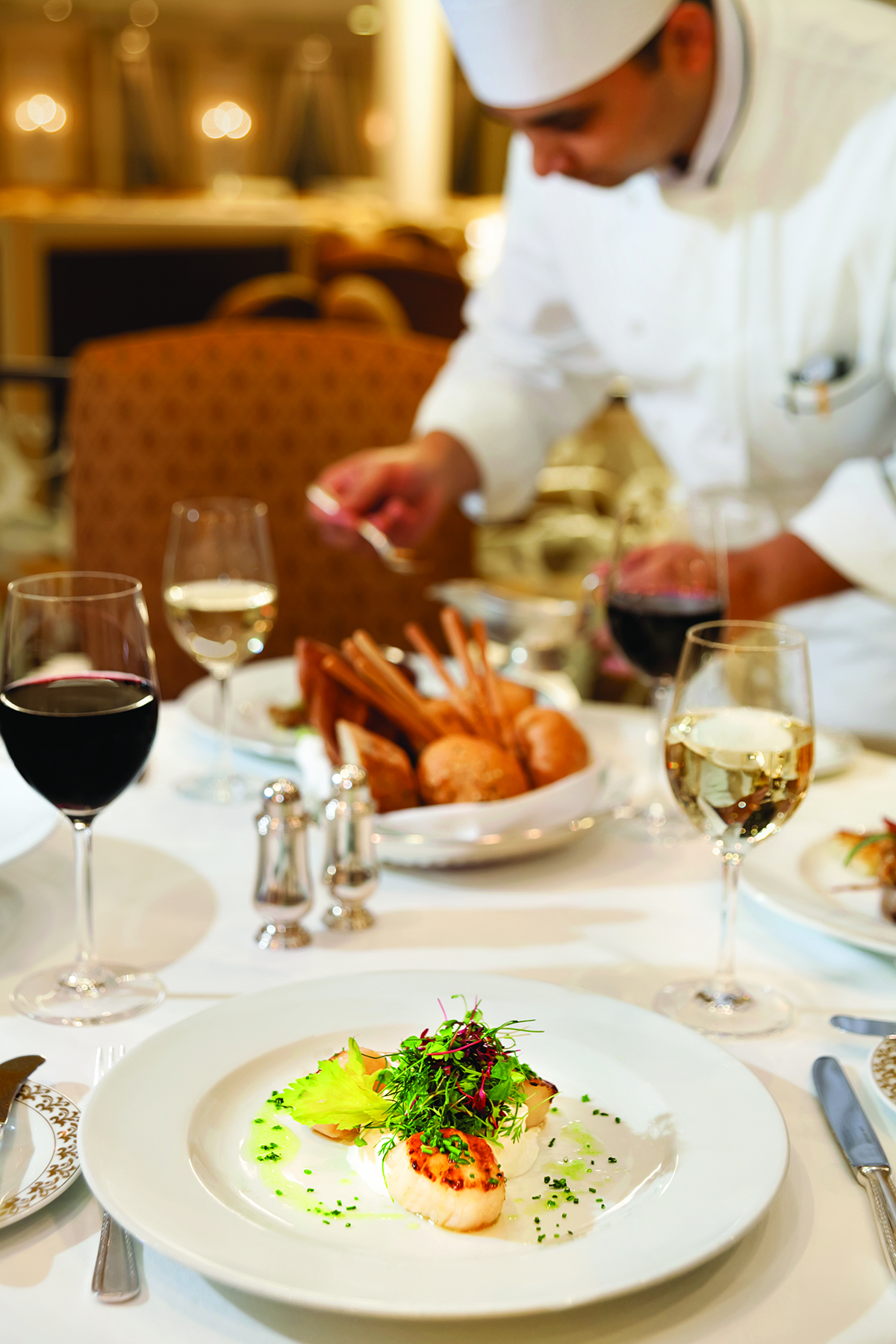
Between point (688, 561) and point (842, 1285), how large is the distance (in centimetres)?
68

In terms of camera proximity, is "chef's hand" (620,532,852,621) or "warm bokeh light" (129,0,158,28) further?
"warm bokeh light" (129,0,158,28)

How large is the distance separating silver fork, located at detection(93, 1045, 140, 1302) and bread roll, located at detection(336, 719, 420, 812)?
45cm

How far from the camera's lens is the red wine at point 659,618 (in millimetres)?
1113

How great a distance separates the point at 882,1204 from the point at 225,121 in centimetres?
1178

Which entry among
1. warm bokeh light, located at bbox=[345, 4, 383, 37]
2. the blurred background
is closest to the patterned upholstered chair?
the blurred background

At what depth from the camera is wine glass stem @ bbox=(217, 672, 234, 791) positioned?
1145mm

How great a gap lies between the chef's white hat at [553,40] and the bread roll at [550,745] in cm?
82

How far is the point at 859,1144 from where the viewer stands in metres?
0.63

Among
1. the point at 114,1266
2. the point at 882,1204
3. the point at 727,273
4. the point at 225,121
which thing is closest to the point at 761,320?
the point at 727,273

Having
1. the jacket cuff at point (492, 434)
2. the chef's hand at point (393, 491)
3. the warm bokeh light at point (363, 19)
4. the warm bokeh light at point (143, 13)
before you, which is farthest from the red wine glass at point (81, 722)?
the warm bokeh light at point (143, 13)

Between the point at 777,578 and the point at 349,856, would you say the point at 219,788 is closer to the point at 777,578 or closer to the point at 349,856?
the point at 349,856

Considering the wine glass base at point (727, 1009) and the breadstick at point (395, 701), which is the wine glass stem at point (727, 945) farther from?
the breadstick at point (395, 701)

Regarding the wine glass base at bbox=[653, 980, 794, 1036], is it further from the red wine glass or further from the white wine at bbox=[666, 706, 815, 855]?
the red wine glass

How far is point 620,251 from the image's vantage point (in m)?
1.83
